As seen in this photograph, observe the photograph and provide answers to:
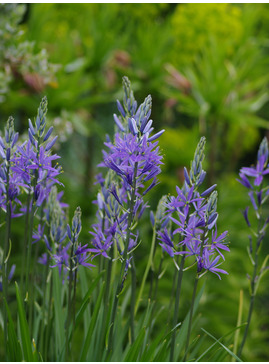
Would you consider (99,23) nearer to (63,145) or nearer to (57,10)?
(57,10)

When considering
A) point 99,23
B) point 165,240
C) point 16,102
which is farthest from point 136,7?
point 165,240

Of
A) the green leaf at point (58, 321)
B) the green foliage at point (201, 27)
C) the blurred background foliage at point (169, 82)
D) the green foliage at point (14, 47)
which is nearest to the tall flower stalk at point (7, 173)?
the green leaf at point (58, 321)

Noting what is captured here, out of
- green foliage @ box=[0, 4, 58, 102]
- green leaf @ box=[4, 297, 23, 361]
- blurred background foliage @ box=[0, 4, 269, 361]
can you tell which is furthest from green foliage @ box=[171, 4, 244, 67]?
green leaf @ box=[4, 297, 23, 361]

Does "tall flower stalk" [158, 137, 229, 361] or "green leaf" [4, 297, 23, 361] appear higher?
"tall flower stalk" [158, 137, 229, 361]

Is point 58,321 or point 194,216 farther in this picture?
point 58,321

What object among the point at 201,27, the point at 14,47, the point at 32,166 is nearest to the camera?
the point at 32,166

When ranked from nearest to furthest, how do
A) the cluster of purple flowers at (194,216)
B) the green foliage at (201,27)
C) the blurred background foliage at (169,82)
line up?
1. the cluster of purple flowers at (194,216)
2. the blurred background foliage at (169,82)
3. the green foliage at (201,27)

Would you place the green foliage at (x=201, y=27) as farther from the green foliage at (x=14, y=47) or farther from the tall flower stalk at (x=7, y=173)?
the tall flower stalk at (x=7, y=173)

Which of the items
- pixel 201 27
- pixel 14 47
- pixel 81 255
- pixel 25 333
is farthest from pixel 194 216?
pixel 201 27

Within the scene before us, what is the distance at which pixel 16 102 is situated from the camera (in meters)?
2.01

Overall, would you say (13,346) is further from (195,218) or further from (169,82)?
(169,82)

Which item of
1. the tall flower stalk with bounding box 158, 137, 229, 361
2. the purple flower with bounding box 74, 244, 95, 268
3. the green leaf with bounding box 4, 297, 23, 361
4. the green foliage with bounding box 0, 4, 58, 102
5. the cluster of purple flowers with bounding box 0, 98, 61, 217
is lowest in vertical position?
the green leaf with bounding box 4, 297, 23, 361

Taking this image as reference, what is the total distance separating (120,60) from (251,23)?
2.22 feet

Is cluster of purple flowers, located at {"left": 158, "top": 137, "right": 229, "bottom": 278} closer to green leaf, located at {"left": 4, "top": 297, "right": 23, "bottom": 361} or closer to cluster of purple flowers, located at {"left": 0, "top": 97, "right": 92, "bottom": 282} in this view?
cluster of purple flowers, located at {"left": 0, "top": 97, "right": 92, "bottom": 282}
